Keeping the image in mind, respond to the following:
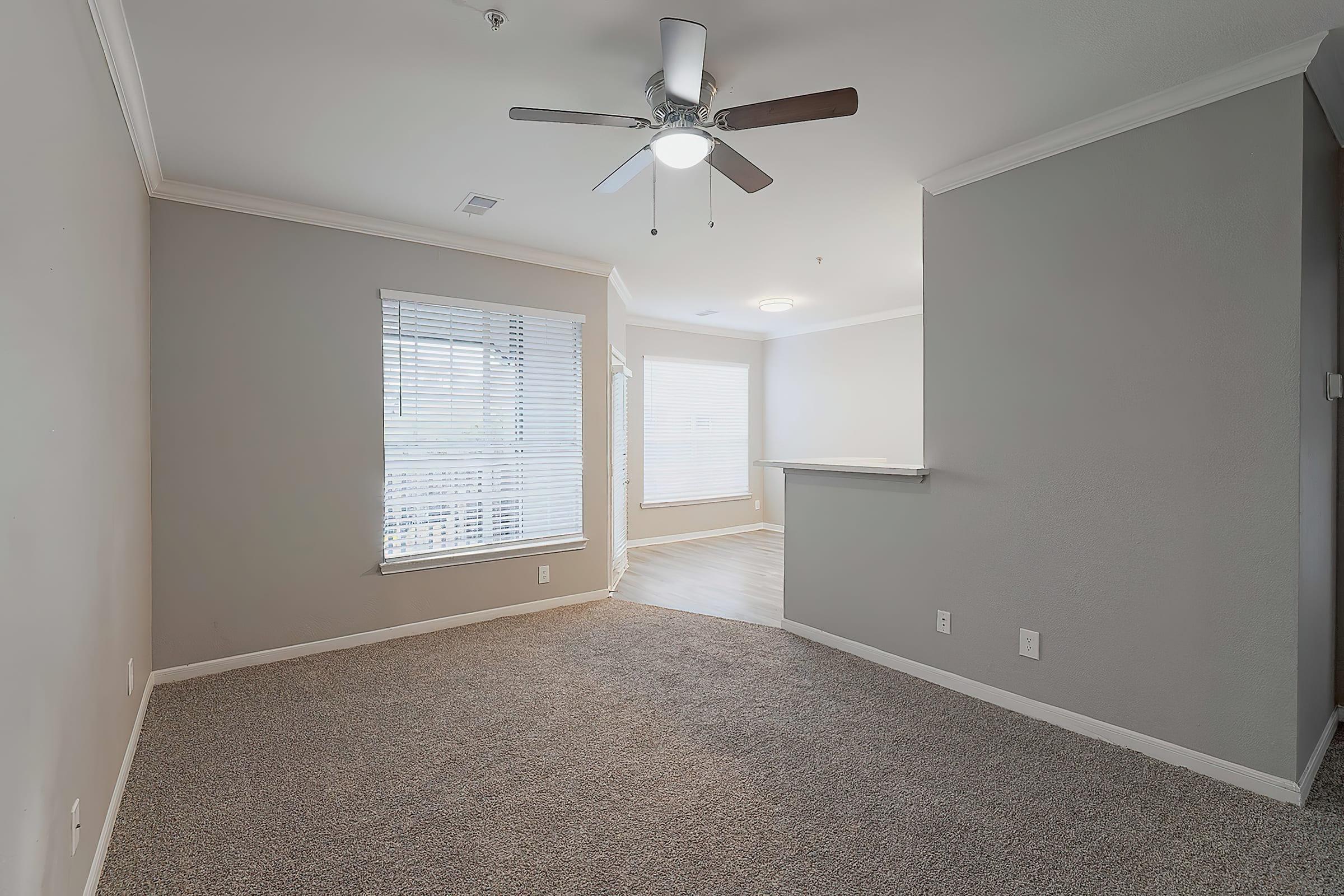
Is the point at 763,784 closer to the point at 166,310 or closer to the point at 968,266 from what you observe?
the point at 968,266

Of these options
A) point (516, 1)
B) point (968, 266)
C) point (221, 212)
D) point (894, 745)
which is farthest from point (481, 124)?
point (894, 745)

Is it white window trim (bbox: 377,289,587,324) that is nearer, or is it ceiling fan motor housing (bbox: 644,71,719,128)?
ceiling fan motor housing (bbox: 644,71,719,128)

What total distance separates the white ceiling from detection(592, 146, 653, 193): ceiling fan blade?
0.29m

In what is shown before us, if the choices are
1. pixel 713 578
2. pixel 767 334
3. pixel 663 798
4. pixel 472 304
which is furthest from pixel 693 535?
pixel 663 798

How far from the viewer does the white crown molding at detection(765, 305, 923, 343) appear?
21.6 ft

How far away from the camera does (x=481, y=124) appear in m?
2.68

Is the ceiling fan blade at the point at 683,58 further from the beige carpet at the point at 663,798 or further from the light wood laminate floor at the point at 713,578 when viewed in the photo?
the light wood laminate floor at the point at 713,578

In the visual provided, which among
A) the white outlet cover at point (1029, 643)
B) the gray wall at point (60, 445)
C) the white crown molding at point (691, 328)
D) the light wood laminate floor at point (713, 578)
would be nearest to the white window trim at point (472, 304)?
the gray wall at point (60, 445)

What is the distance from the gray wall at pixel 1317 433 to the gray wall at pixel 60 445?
3.57 metres

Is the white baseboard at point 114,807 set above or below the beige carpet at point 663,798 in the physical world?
above

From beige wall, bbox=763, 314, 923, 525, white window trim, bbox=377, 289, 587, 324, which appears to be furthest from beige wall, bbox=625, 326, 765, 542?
white window trim, bbox=377, 289, 587, 324

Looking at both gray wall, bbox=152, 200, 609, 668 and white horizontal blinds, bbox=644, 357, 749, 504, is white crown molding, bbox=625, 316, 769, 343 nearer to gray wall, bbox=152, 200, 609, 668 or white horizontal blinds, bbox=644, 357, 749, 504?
white horizontal blinds, bbox=644, 357, 749, 504

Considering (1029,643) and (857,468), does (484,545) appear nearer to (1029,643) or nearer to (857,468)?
(857,468)

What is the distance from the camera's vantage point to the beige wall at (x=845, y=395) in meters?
6.68
